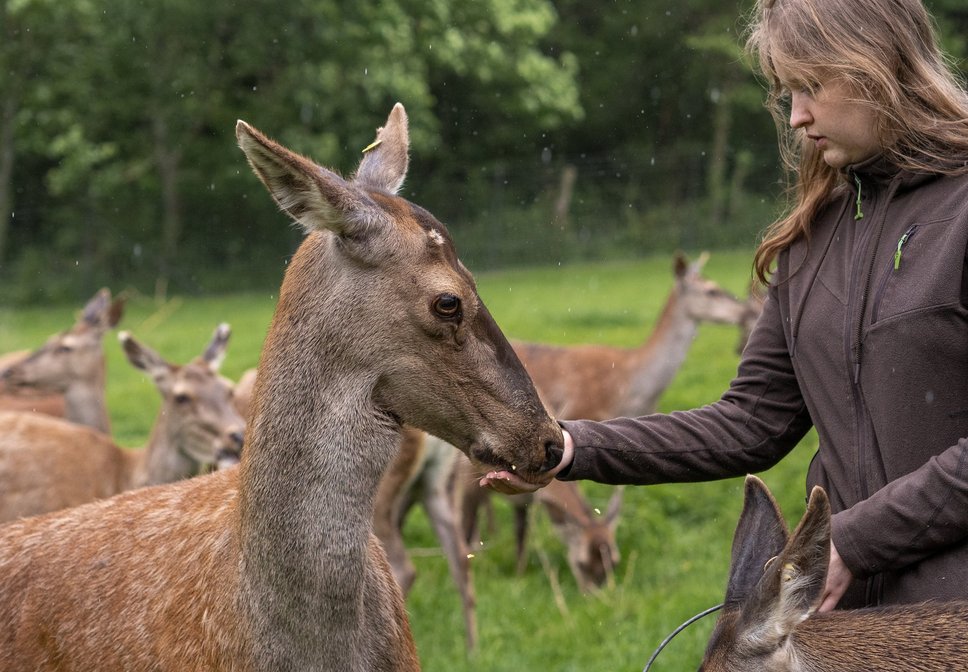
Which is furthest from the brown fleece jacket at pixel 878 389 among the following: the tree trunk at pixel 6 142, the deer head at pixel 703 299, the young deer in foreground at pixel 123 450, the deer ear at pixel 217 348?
the tree trunk at pixel 6 142

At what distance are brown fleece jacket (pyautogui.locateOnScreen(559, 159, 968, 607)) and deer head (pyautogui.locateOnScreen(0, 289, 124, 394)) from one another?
7721 mm

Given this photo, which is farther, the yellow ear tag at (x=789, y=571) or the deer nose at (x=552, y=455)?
the deer nose at (x=552, y=455)

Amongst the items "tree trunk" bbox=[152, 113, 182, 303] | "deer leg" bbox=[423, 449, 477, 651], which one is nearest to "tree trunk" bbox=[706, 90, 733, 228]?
"tree trunk" bbox=[152, 113, 182, 303]

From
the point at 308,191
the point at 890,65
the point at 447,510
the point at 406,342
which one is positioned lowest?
the point at 447,510

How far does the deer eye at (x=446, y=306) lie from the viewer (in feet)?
10.8

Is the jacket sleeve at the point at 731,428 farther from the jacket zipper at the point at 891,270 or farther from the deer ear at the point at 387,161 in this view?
the deer ear at the point at 387,161

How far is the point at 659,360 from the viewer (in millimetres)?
11070

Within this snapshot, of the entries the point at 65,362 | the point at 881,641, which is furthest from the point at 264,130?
the point at 881,641

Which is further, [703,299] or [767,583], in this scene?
[703,299]

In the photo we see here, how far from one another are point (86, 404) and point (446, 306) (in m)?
8.05

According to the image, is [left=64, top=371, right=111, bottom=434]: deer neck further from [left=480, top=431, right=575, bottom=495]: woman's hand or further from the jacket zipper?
the jacket zipper

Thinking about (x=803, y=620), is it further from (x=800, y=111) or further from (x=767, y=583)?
(x=800, y=111)

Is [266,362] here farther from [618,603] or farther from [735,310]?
[735,310]

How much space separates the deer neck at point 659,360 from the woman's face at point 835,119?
7134mm
